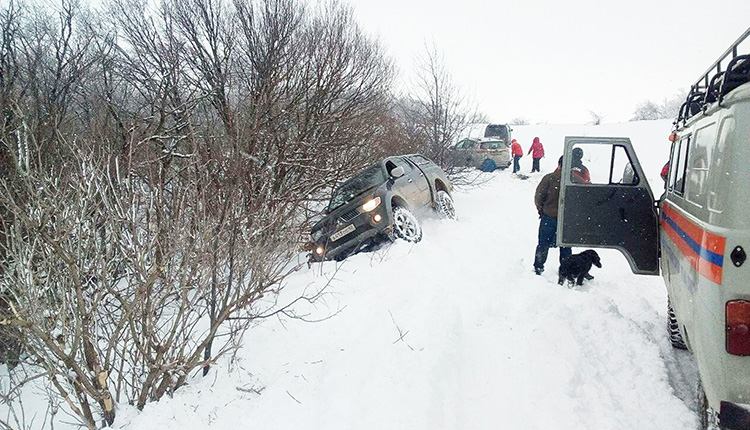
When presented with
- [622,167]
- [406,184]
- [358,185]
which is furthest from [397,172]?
[622,167]

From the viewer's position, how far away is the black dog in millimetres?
5613

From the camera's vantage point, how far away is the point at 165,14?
9695mm

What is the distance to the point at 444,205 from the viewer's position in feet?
32.2

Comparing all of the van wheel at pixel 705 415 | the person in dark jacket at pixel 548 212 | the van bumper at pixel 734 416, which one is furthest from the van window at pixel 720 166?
the person in dark jacket at pixel 548 212

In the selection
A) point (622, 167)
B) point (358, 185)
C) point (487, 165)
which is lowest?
point (487, 165)

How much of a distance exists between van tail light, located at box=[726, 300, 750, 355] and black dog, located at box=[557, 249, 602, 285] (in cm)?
367

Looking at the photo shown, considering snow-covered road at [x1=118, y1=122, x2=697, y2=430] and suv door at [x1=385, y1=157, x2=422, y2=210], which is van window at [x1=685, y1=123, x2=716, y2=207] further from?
suv door at [x1=385, y1=157, x2=422, y2=210]

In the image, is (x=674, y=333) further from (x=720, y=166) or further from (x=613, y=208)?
(x=720, y=166)

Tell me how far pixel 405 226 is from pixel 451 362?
376 centimetres

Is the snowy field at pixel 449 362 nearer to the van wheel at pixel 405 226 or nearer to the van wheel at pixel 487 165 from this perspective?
the van wheel at pixel 405 226

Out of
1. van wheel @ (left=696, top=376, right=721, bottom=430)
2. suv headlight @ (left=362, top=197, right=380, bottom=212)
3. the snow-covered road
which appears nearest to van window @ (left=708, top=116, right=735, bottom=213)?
van wheel @ (left=696, top=376, right=721, bottom=430)

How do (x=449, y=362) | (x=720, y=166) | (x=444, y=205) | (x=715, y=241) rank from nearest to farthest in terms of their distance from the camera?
(x=715, y=241), (x=720, y=166), (x=449, y=362), (x=444, y=205)

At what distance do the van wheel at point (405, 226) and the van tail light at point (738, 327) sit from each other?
5.23 m

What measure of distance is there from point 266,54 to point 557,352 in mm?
7999
